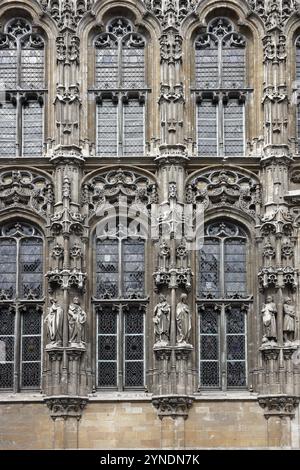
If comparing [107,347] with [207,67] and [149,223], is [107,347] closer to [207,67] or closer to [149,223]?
[149,223]

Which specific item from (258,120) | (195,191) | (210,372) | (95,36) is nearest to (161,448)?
(210,372)

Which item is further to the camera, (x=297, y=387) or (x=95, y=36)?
(x=95, y=36)

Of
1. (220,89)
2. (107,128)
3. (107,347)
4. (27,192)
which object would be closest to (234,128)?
(220,89)

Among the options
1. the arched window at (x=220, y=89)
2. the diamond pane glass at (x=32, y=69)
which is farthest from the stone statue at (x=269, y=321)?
the diamond pane glass at (x=32, y=69)

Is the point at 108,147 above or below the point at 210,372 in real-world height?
above

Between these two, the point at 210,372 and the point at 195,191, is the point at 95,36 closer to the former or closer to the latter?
the point at 195,191

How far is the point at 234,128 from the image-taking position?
34.2 meters

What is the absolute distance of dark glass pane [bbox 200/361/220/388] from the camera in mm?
32375

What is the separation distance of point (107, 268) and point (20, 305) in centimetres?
240

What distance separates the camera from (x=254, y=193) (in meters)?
33.4

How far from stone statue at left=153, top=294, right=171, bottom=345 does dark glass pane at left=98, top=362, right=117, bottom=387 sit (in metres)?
1.37

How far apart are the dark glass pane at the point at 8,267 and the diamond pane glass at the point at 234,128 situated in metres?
6.14

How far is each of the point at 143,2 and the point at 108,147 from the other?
4.05 m

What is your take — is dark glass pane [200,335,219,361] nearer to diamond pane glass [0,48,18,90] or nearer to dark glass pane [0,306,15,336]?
dark glass pane [0,306,15,336]
